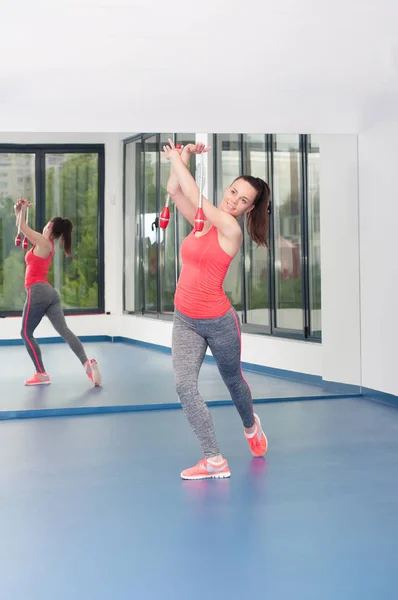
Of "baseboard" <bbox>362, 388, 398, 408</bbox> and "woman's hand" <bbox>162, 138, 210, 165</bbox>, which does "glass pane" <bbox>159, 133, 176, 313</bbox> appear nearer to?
"baseboard" <bbox>362, 388, 398, 408</bbox>

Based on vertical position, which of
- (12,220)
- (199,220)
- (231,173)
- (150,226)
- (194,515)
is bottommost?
(194,515)

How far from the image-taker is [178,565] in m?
2.50

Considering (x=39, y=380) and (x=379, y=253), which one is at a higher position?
(x=379, y=253)

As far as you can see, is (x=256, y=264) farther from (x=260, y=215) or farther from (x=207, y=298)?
(x=207, y=298)

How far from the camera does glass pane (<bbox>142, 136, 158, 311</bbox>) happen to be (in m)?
9.91

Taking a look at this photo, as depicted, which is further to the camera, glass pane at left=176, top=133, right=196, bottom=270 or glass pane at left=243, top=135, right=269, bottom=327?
glass pane at left=176, top=133, right=196, bottom=270

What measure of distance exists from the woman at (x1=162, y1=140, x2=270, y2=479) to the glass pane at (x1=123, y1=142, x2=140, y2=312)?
6642 mm

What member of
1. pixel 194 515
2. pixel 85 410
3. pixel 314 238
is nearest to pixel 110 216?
pixel 314 238

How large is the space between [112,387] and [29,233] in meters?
1.32

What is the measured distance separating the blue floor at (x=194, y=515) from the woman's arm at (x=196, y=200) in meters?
1.08

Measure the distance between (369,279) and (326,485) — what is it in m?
2.42
